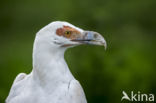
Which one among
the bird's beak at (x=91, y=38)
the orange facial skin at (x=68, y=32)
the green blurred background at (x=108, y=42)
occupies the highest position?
the orange facial skin at (x=68, y=32)

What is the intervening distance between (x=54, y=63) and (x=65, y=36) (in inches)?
4.9

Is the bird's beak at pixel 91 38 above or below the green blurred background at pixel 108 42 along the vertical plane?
above

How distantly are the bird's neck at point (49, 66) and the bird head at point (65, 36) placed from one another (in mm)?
36

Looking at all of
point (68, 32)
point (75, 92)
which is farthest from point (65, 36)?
point (75, 92)

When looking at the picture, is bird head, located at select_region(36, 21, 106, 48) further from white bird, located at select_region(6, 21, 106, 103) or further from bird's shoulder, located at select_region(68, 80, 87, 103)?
bird's shoulder, located at select_region(68, 80, 87, 103)

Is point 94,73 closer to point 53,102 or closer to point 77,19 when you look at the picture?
point 77,19

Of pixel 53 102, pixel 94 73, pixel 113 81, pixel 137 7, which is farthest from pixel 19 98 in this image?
pixel 137 7

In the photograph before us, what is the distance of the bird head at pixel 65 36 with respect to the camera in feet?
7.93

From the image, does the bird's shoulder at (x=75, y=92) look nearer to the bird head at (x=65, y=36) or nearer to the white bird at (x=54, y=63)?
the white bird at (x=54, y=63)

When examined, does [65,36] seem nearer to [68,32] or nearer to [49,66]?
[68,32]

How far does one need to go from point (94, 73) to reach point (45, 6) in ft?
4.71

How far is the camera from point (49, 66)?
2.46 meters

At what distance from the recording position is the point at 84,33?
2.47 meters

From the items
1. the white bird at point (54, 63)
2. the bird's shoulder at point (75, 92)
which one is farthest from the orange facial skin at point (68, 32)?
the bird's shoulder at point (75, 92)
